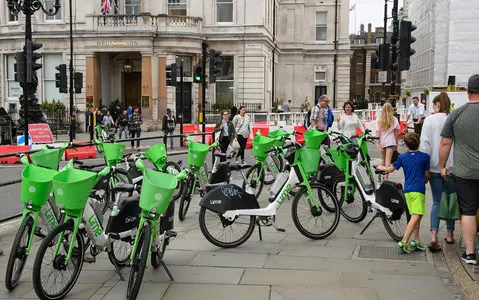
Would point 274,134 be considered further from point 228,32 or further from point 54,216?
point 228,32

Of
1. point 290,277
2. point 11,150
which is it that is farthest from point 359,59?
point 290,277

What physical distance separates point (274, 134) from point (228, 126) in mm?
3756

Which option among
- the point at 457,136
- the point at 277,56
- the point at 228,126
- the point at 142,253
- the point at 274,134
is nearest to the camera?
the point at 142,253

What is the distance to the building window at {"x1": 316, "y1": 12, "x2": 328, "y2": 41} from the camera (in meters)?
51.2

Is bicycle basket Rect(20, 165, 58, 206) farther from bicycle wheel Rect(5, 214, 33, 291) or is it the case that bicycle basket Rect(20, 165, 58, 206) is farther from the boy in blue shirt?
the boy in blue shirt

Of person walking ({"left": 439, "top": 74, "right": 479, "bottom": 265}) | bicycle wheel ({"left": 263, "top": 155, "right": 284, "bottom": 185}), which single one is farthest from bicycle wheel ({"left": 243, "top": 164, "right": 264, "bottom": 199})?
person walking ({"left": 439, "top": 74, "right": 479, "bottom": 265})

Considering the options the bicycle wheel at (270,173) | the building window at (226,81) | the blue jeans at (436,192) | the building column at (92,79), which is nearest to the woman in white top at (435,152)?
the blue jeans at (436,192)

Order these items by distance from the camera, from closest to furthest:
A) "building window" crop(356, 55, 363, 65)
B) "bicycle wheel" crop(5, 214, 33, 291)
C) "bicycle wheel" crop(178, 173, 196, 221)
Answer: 1. "bicycle wheel" crop(5, 214, 33, 291)
2. "bicycle wheel" crop(178, 173, 196, 221)
3. "building window" crop(356, 55, 363, 65)

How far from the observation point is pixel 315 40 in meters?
50.9

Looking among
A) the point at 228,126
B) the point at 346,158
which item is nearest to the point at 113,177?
the point at 346,158

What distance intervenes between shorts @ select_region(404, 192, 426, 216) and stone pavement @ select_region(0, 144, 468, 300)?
53cm

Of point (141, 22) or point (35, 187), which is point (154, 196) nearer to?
point (35, 187)

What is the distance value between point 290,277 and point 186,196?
347cm

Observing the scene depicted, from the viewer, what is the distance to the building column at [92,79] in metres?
37.9
